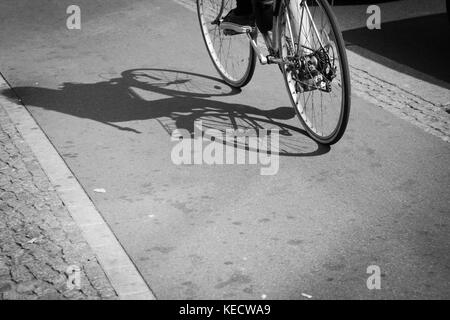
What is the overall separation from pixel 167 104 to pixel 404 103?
2.35m

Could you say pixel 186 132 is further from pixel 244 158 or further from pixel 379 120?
pixel 379 120

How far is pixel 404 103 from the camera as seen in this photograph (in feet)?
22.2

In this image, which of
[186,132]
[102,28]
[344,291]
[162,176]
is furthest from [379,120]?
[102,28]

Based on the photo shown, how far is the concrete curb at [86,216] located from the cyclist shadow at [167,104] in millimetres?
574

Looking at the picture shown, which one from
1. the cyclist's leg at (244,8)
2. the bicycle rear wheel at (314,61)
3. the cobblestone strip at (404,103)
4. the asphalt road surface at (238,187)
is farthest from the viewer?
the cyclist's leg at (244,8)

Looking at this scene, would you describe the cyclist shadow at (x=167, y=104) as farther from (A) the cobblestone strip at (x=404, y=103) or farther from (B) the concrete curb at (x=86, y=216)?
(A) the cobblestone strip at (x=404, y=103)

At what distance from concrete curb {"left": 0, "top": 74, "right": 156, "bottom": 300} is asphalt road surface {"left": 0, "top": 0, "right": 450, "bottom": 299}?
0.23 feet

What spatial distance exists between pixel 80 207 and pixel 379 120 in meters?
2.92
